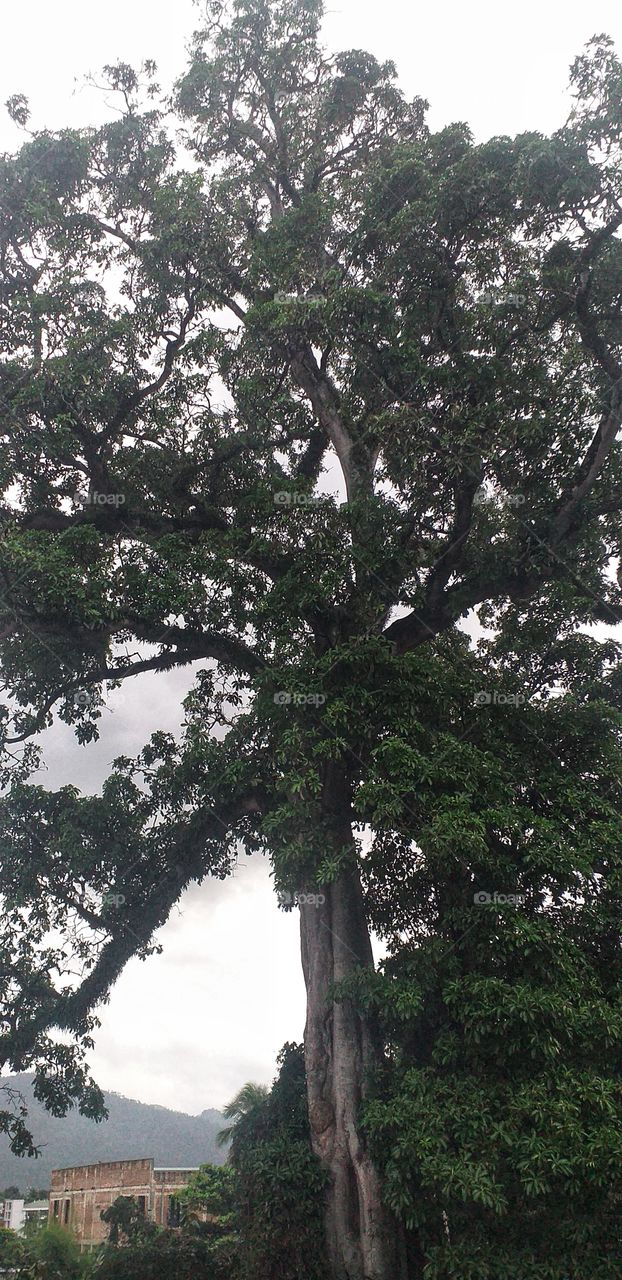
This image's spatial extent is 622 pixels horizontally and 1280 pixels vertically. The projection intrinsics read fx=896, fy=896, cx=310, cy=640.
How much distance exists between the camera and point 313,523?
974 cm

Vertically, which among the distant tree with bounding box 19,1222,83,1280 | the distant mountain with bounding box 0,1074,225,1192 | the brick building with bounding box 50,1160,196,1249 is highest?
the distant mountain with bounding box 0,1074,225,1192

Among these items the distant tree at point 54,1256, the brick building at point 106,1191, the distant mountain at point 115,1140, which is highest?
the distant mountain at point 115,1140

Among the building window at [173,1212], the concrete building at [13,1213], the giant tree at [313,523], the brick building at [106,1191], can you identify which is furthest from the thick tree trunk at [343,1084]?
the concrete building at [13,1213]

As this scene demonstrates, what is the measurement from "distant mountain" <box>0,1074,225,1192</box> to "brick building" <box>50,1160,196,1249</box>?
3470 centimetres

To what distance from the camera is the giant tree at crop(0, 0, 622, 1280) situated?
28.1 feet

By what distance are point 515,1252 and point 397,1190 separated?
3.37 feet

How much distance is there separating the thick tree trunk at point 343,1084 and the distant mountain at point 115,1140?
53003 mm

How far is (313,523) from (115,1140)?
269 ft

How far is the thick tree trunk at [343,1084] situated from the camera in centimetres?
792

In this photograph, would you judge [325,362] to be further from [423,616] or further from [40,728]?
[40,728]

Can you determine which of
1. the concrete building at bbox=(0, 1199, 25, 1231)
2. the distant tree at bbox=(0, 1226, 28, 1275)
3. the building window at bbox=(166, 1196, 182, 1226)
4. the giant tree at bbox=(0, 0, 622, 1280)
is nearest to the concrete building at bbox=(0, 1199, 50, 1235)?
the concrete building at bbox=(0, 1199, 25, 1231)

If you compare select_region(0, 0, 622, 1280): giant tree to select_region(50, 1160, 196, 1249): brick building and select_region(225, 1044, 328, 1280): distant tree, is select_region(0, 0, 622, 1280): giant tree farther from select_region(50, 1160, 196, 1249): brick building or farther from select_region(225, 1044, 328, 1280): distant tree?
select_region(50, 1160, 196, 1249): brick building

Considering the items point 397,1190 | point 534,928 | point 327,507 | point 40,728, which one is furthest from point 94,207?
point 397,1190

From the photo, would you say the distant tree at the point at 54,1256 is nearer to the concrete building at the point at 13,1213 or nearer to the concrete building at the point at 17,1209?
the concrete building at the point at 13,1213
